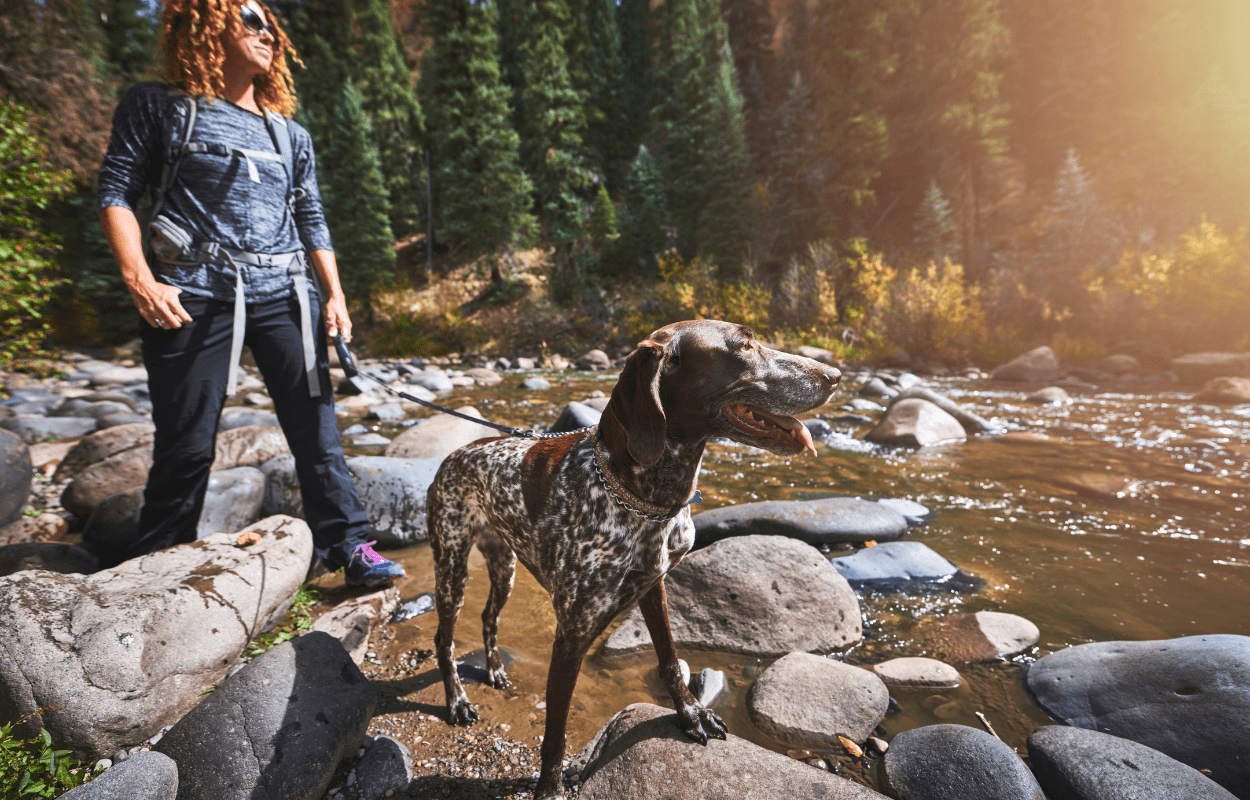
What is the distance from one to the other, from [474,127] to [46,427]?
2311 centimetres

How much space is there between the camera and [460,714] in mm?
2383

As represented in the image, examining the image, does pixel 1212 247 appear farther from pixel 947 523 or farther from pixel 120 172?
pixel 120 172

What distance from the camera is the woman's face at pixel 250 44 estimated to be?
2723 mm

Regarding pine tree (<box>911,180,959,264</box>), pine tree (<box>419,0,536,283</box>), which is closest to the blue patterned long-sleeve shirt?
pine tree (<box>419,0,536,283</box>)

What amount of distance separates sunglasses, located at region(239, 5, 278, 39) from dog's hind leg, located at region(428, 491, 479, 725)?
9.30 feet

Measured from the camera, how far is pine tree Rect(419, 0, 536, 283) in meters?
24.4

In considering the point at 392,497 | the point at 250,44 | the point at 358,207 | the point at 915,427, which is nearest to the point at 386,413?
the point at 392,497

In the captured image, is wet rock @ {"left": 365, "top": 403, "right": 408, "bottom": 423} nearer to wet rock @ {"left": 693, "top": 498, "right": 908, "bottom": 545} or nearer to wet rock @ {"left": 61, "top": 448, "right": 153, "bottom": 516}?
wet rock @ {"left": 61, "top": 448, "right": 153, "bottom": 516}

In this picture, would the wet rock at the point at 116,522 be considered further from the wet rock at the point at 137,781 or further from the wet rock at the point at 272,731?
the wet rock at the point at 137,781

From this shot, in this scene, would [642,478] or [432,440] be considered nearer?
[642,478]

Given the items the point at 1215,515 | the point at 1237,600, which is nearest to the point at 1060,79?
the point at 1215,515

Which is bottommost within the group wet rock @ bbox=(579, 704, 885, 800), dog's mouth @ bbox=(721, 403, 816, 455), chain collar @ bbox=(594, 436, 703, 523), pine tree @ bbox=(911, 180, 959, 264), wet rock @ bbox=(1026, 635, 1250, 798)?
wet rock @ bbox=(1026, 635, 1250, 798)

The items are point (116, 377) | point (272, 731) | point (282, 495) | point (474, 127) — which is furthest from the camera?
point (474, 127)

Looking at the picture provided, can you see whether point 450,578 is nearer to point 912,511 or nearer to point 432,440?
point 432,440
